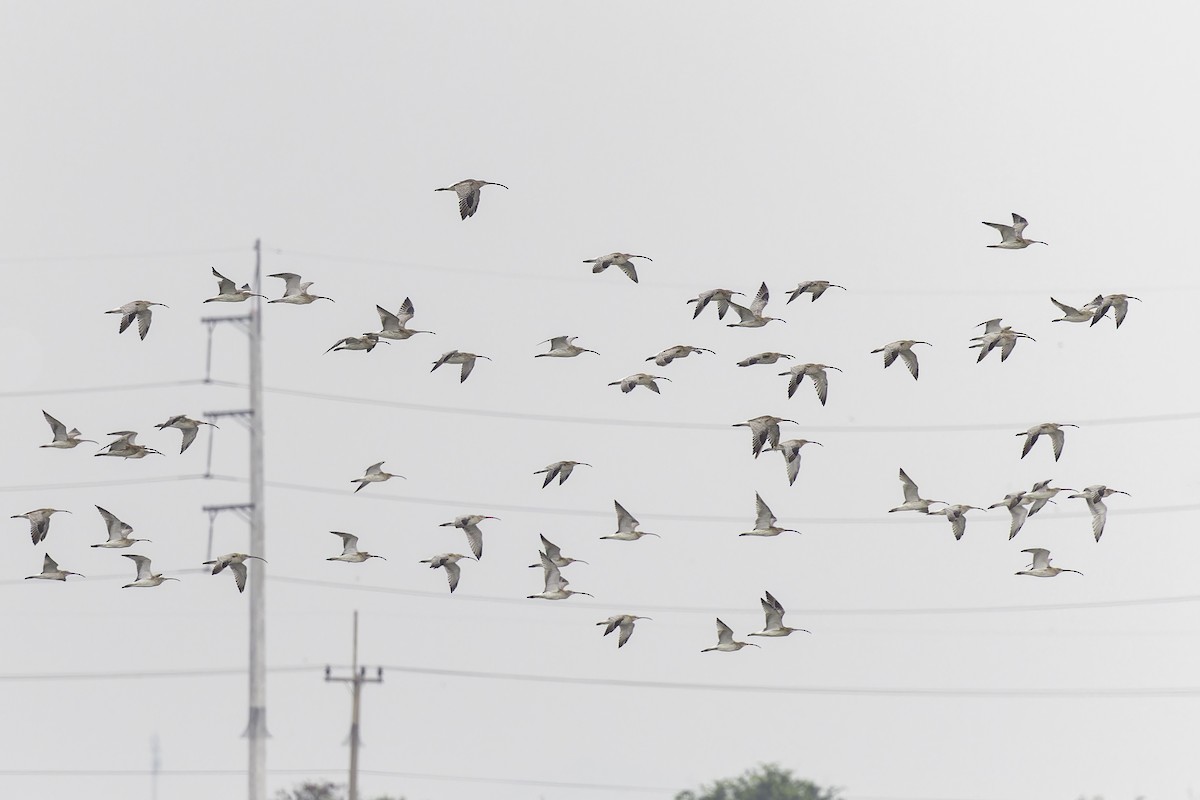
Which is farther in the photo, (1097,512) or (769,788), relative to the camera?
(769,788)

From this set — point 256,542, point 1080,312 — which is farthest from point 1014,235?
point 256,542

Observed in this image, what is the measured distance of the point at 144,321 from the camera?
5816 cm

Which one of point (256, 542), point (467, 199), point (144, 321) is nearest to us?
point (467, 199)

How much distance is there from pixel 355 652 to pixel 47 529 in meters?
54.1

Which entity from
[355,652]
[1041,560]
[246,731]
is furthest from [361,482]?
[355,652]

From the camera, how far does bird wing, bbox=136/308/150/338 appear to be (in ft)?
188

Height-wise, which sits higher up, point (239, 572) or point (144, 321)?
point (144, 321)

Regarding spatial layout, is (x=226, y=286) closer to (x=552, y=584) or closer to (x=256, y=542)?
(x=552, y=584)

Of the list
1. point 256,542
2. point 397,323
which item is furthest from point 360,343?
point 256,542

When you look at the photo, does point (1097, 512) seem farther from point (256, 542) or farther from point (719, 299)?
point (256, 542)

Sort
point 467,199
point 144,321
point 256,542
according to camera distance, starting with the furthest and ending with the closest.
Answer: point 256,542 → point 144,321 → point 467,199

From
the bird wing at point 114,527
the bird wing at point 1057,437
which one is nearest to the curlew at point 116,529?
the bird wing at point 114,527

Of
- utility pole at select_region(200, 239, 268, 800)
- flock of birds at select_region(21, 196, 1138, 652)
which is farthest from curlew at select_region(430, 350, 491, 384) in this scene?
utility pole at select_region(200, 239, 268, 800)

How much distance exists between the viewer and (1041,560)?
62.2 meters
